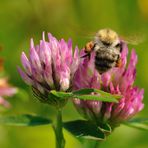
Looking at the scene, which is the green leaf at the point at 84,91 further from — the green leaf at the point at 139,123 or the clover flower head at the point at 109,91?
the green leaf at the point at 139,123

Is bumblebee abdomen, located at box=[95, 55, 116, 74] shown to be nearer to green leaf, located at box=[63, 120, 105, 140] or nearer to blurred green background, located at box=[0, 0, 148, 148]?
green leaf, located at box=[63, 120, 105, 140]

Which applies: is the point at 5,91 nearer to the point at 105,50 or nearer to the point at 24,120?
the point at 24,120

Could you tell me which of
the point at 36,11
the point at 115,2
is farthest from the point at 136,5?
the point at 36,11

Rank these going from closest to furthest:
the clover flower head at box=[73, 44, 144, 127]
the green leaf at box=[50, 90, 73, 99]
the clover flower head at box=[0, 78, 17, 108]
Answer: the green leaf at box=[50, 90, 73, 99]
the clover flower head at box=[73, 44, 144, 127]
the clover flower head at box=[0, 78, 17, 108]

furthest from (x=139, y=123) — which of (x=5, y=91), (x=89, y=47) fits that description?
(x=5, y=91)

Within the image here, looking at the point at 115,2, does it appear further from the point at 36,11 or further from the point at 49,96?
the point at 49,96

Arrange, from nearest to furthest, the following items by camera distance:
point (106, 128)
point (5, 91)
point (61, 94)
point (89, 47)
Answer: point (61, 94), point (106, 128), point (89, 47), point (5, 91)

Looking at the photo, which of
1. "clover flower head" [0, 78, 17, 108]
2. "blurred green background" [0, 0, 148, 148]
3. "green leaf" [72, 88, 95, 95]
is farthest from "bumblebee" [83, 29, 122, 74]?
"blurred green background" [0, 0, 148, 148]

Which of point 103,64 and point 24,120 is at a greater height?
point 103,64

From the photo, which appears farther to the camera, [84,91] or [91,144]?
[91,144]


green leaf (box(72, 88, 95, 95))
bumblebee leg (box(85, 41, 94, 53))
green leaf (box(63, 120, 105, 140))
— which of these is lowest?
green leaf (box(63, 120, 105, 140))
